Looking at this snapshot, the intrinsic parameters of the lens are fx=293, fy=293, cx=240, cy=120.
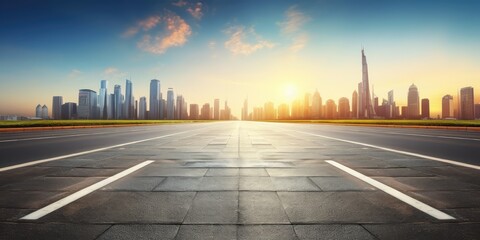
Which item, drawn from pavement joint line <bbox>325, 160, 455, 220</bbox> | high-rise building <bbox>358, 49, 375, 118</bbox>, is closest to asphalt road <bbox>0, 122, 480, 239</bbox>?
pavement joint line <bbox>325, 160, 455, 220</bbox>

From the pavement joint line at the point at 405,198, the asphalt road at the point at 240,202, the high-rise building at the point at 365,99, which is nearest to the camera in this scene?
the asphalt road at the point at 240,202

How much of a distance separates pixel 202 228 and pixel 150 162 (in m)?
4.91

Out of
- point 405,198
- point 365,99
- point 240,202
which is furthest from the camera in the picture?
point 365,99

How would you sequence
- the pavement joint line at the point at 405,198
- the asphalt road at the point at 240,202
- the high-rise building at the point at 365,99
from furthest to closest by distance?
the high-rise building at the point at 365,99 → the pavement joint line at the point at 405,198 → the asphalt road at the point at 240,202

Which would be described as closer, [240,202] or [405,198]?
[240,202]

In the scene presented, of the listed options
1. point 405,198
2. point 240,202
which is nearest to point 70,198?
point 240,202

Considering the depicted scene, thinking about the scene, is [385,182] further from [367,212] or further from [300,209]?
[300,209]

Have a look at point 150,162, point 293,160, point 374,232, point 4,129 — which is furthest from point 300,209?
point 4,129

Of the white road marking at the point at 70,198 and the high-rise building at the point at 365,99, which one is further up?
the high-rise building at the point at 365,99

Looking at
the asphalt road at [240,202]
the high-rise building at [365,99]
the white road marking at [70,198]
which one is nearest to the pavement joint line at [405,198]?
the asphalt road at [240,202]

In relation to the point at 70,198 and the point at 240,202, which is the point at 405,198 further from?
the point at 70,198

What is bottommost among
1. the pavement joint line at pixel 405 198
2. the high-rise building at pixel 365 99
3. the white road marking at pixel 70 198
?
the pavement joint line at pixel 405 198

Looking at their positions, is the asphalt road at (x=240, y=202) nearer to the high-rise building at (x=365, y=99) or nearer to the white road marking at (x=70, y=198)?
the white road marking at (x=70, y=198)

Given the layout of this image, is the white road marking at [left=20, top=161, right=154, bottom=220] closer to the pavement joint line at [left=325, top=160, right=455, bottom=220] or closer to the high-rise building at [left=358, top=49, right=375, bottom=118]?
the pavement joint line at [left=325, top=160, right=455, bottom=220]
